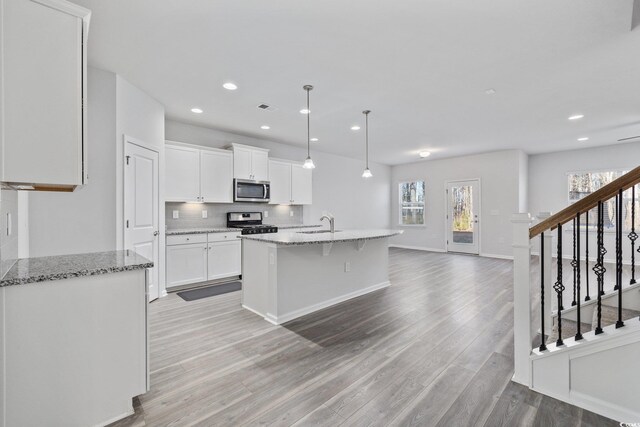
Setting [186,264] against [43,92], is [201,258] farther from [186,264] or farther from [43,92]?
[43,92]

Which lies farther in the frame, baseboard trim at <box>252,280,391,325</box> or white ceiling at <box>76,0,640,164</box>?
baseboard trim at <box>252,280,391,325</box>

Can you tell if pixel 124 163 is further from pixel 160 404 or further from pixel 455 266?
pixel 455 266

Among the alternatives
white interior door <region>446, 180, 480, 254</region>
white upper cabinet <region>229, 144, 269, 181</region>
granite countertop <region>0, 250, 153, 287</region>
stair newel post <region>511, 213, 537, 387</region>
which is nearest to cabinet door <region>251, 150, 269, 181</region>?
white upper cabinet <region>229, 144, 269, 181</region>

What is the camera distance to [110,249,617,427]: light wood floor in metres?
1.74

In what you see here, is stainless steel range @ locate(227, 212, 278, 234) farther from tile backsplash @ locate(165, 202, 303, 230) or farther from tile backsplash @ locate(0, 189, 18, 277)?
tile backsplash @ locate(0, 189, 18, 277)

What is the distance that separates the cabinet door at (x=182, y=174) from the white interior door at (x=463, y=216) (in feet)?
22.1

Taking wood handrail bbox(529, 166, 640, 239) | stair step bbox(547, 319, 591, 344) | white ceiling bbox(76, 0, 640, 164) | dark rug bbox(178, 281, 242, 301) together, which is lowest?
dark rug bbox(178, 281, 242, 301)

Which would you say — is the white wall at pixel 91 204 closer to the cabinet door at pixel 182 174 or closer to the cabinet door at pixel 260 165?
the cabinet door at pixel 182 174

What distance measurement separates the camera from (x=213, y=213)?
17.4 ft

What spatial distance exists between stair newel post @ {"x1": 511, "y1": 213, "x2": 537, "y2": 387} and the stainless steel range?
12.6 feet

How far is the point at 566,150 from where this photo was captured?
7293mm

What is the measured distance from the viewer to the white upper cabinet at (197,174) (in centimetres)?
453

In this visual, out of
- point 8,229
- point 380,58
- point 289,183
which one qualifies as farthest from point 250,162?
point 8,229

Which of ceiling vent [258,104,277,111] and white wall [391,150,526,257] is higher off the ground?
ceiling vent [258,104,277,111]
